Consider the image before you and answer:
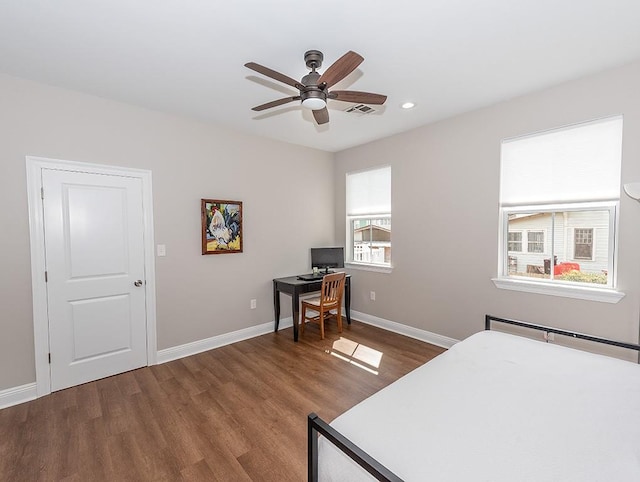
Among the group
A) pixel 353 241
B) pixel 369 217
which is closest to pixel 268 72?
pixel 369 217

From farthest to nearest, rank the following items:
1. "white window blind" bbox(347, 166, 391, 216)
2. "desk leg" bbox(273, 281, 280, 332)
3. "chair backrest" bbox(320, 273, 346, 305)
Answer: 1. "white window blind" bbox(347, 166, 391, 216)
2. "desk leg" bbox(273, 281, 280, 332)
3. "chair backrest" bbox(320, 273, 346, 305)

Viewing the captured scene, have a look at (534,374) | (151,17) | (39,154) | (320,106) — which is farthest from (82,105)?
(534,374)

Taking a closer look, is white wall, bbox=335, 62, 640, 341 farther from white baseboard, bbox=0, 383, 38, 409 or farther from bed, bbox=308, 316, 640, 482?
white baseboard, bbox=0, 383, 38, 409

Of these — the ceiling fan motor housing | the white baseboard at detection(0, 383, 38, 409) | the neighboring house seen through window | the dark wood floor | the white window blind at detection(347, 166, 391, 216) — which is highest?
the ceiling fan motor housing

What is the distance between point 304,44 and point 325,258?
9.73 ft

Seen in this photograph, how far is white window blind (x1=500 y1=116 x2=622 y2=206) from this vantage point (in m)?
2.44

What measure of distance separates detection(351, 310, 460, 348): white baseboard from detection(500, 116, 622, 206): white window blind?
1.70 meters

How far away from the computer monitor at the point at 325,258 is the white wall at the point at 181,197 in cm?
15

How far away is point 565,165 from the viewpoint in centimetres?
266

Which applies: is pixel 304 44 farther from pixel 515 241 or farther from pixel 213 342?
pixel 213 342

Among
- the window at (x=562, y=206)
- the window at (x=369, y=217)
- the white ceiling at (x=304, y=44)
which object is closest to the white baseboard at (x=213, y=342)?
the window at (x=369, y=217)

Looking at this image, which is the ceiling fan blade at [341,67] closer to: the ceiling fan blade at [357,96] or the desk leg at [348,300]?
the ceiling fan blade at [357,96]

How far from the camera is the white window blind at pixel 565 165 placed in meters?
2.44

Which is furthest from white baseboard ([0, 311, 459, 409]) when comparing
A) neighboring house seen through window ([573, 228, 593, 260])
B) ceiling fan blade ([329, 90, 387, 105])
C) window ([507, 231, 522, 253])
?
ceiling fan blade ([329, 90, 387, 105])
